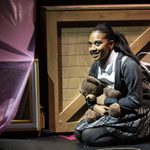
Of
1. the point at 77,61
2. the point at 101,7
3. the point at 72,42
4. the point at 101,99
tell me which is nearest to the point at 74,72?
the point at 77,61

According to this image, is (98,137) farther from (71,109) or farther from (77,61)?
(77,61)

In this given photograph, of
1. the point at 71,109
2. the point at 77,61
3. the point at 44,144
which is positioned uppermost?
→ the point at 77,61

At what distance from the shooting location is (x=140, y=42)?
105 inches

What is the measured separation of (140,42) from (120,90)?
406 millimetres

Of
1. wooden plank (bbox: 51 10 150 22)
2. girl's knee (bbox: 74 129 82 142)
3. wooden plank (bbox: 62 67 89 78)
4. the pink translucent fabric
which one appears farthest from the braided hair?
girl's knee (bbox: 74 129 82 142)

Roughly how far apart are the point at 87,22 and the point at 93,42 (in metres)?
0.27

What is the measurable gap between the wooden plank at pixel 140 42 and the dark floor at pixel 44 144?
56 centimetres

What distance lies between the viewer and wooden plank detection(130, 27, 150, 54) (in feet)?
8.77

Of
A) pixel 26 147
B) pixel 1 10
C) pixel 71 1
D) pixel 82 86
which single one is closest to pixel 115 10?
pixel 71 1

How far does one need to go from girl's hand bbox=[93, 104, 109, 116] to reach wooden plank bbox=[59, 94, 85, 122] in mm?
230

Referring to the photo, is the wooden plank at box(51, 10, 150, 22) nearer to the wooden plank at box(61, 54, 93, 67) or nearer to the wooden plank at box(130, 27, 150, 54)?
the wooden plank at box(130, 27, 150, 54)

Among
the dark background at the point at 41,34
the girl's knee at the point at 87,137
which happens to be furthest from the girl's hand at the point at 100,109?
the dark background at the point at 41,34

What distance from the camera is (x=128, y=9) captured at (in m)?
2.61

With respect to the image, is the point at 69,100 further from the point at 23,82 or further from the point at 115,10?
the point at 115,10
